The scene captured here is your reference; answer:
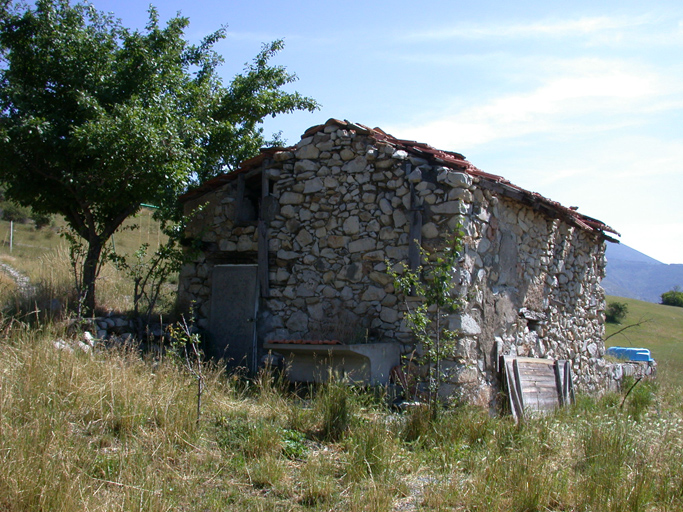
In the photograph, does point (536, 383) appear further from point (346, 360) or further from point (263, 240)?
point (263, 240)

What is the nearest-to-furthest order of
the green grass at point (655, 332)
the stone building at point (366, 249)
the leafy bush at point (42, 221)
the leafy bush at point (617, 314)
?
the stone building at point (366, 249), the green grass at point (655, 332), the leafy bush at point (42, 221), the leafy bush at point (617, 314)

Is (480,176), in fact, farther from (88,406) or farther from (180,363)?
(88,406)

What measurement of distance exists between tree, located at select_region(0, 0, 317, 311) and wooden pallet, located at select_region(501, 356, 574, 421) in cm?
573

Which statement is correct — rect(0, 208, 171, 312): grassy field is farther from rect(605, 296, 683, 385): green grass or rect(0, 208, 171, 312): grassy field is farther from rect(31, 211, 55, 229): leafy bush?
rect(605, 296, 683, 385): green grass

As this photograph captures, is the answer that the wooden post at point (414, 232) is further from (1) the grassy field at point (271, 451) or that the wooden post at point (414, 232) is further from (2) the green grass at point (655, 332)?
(2) the green grass at point (655, 332)

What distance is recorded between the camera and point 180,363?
6.71 m

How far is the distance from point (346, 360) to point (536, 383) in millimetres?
2932

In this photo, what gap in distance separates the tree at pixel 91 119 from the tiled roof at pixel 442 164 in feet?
2.61

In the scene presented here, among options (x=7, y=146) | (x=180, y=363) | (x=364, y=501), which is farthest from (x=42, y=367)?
(x=7, y=146)

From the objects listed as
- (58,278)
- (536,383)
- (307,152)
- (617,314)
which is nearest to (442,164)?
(307,152)

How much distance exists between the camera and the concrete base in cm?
756

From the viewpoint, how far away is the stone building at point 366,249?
799cm

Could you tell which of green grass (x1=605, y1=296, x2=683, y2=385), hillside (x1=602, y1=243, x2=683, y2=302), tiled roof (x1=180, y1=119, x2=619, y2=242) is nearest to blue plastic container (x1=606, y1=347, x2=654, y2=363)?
green grass (x1=605, y1=296, x2=683, y2=385)

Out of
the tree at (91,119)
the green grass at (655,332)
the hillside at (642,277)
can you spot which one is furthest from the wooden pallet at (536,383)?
the hillside at (642,277)
